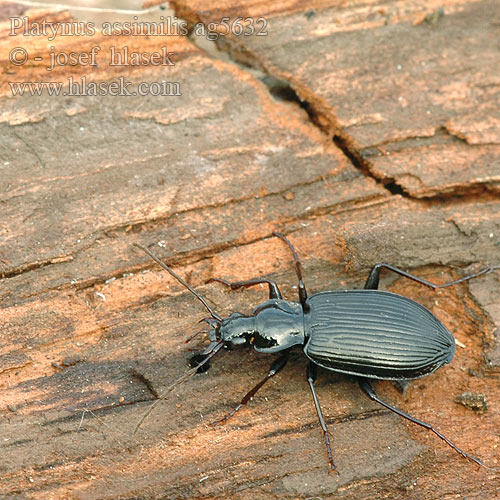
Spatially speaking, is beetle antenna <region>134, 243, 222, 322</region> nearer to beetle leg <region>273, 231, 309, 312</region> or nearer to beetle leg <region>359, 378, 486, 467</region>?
beetle leg <region>273, 231, 309, 312</region>

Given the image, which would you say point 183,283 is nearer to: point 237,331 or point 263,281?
point 237,331

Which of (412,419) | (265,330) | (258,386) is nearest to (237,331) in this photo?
(265,330)

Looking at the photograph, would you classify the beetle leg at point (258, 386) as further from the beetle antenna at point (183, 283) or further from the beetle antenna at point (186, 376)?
the beetle antenna at point (183, 283)

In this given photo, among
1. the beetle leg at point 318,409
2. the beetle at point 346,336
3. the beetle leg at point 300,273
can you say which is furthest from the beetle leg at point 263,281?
the beetle leg at point 318,409

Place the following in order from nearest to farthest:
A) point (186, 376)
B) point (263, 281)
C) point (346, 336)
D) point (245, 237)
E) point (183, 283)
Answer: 1. point (186, 376)
2. point (346, 336)
3. point (183, 283)
4. point (263, 281)
5. point (245, 237)

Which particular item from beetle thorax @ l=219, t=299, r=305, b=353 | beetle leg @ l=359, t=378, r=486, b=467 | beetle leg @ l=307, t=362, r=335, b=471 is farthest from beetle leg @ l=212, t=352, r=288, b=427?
beetle leg @ l=359, t=378, r=486, b=467

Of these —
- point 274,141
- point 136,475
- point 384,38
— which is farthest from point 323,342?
point 384,38

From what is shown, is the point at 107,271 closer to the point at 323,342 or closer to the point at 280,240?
the point at 280,240
